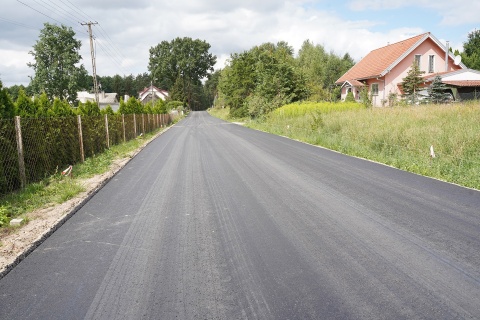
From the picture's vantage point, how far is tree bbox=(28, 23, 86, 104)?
58.4m

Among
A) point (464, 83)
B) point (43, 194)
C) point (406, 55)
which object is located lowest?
point (43, 194)

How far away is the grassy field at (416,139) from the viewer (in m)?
9.21

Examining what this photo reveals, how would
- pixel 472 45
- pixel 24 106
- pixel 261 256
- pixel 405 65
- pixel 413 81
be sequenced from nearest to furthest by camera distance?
pixel 261 256, pixel 24 106, pixel 413 81, pixel 405 65, pixel 472 45

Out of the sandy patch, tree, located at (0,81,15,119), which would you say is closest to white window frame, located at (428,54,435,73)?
the sandy patch

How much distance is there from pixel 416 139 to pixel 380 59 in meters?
29.4

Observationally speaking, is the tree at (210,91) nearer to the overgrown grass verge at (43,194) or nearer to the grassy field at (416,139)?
the grassy field at (416,139)

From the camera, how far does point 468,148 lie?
31.7 ft

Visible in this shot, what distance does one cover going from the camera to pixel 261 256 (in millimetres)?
4324

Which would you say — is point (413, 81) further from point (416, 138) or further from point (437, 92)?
point (416, 138)

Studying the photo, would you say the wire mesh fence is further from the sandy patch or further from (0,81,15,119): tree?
the sandy patch

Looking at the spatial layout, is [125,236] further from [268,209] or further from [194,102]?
[194,102]

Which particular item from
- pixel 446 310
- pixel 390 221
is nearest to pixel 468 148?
pixel 390 221

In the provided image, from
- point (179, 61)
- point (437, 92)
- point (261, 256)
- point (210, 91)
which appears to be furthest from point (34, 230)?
point (210, 91)

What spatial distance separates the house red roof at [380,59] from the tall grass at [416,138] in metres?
19.2
